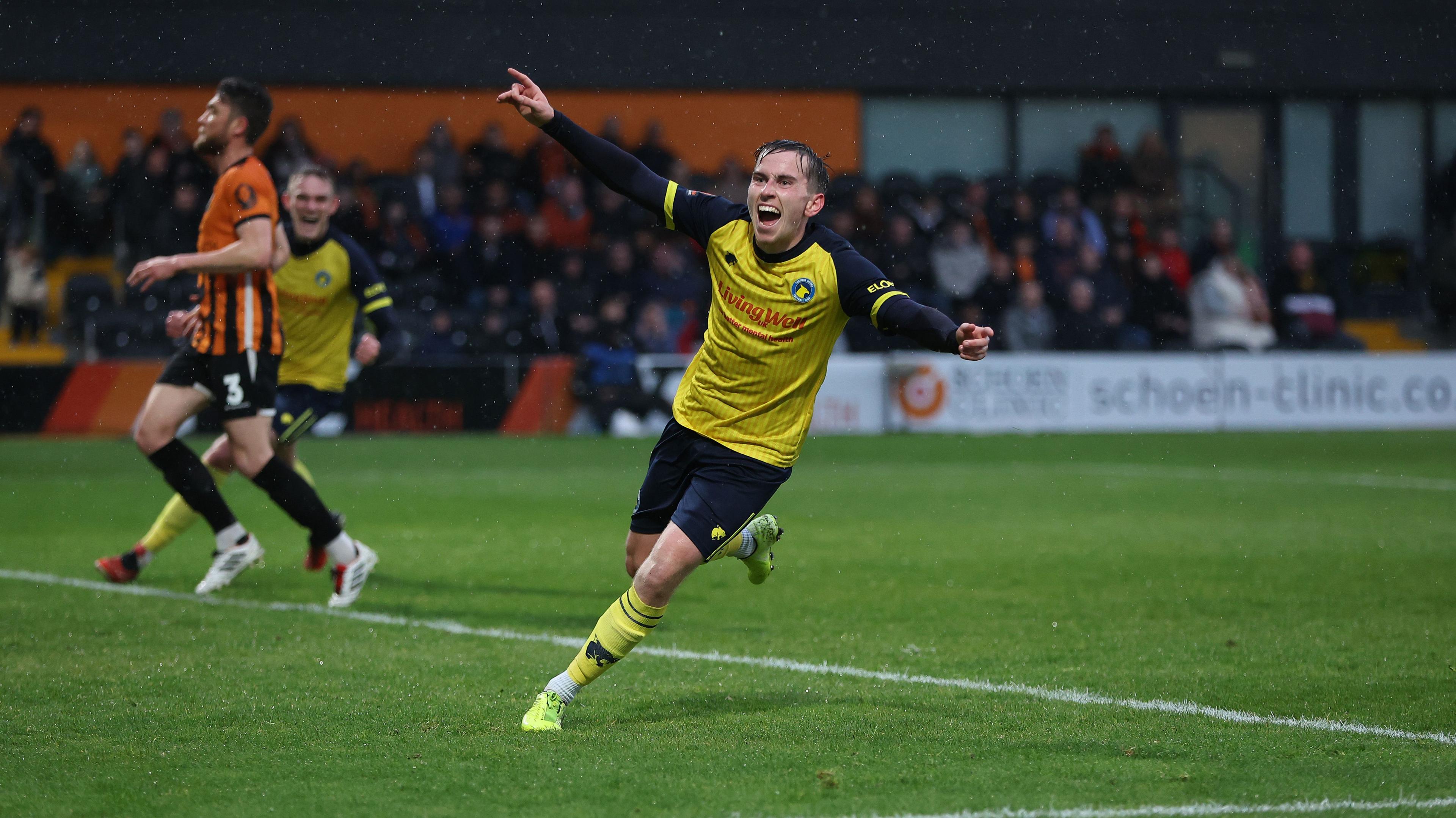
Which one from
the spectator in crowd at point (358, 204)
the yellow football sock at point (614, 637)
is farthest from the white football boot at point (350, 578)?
the spectator in crowd at point (358, 204)

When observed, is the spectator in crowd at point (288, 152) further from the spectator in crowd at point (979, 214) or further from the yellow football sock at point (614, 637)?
the yellow football sock at point (614, 637)

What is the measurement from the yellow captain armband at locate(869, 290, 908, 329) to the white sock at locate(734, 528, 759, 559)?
1209 millimetres

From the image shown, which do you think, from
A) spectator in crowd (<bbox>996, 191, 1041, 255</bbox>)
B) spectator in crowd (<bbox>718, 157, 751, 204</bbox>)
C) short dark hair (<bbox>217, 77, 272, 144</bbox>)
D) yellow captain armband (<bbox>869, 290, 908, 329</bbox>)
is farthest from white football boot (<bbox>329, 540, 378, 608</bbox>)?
spectator in crowd (<bbox>996, 191, 1041, 255</bbox>)

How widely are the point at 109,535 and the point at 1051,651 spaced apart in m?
6.49

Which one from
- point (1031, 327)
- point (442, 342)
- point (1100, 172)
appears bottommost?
point (1031, 327)

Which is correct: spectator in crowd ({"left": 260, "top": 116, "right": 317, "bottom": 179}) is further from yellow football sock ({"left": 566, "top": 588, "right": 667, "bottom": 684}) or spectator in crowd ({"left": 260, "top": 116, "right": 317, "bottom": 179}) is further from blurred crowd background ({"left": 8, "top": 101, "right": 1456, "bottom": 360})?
yellow football sock ({"left": 566, "top": 588, "right": 667, "bottom": 684})

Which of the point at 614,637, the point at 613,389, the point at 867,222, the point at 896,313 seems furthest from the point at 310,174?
the point at 867,222

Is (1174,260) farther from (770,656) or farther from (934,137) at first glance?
(770,656)

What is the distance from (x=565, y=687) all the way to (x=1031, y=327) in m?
16.3

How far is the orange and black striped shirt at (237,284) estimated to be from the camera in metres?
7.43

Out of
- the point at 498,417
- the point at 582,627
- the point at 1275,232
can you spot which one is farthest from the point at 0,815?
the point at 1275,232

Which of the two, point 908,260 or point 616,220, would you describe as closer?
point 908,260

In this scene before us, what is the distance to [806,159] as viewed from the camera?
5328 mm

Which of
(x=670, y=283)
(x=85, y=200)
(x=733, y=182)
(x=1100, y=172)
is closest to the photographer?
(x=85, y=200)
